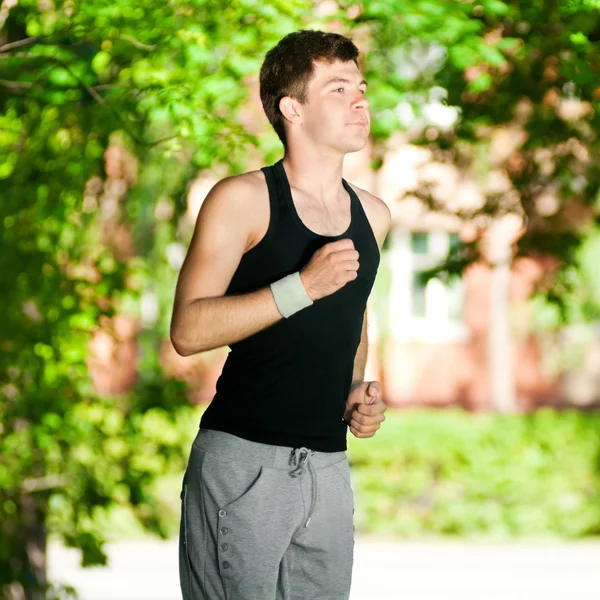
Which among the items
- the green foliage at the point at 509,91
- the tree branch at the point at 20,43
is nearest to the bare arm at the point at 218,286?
the green foliage at the point at 509,91

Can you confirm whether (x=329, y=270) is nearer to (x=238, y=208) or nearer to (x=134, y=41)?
(x=238, y=208)

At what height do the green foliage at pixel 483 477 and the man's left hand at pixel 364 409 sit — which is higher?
the man's left hand at pixel 364 409

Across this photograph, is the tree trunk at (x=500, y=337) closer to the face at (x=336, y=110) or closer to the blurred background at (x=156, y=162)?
the blurred background at (x=156, y=162)

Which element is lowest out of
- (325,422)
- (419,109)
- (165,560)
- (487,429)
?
(165,560)

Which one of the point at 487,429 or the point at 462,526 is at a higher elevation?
the point at 487,429

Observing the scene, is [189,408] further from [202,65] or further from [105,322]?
[202,65]

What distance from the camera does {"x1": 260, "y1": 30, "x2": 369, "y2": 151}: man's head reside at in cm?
279

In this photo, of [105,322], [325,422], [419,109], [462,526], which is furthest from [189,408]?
[462,526]

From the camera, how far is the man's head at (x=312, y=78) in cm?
279

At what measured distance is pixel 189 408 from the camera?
6035mm

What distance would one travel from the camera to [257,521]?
2633 mm

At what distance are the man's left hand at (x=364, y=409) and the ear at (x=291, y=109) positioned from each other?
0.69 m

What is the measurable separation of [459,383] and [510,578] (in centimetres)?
956

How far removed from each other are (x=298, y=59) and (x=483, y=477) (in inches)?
438
